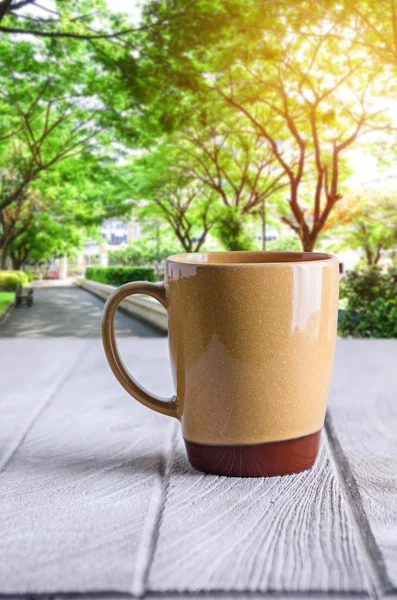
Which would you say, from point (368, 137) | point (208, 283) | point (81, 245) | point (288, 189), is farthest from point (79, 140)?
point (208, 283)

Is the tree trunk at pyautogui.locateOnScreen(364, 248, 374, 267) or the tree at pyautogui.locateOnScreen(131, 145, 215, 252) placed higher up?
the tree at pyautogui.locateOnScreen(131, 145, 215, 252)

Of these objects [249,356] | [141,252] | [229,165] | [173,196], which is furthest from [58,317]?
[249,356]

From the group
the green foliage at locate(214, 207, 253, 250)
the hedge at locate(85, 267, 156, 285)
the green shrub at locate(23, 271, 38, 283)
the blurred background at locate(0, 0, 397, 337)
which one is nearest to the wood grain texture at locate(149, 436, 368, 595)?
the blurred background at locate(0, 0, 397, 337)

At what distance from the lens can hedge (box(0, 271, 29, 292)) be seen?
2707mm

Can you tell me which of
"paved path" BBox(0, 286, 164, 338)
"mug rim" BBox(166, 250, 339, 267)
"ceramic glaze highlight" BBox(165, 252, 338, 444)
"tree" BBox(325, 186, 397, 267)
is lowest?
"paved path" BBox(0, 286, 164, 338)

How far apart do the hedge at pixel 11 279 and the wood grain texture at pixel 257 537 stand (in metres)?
2.32

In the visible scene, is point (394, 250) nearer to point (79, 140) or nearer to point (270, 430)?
point (79, 140)

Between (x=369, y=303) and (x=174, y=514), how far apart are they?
2.61 metres

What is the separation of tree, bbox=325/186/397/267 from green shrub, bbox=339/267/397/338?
8cm

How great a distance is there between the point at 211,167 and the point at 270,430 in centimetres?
235

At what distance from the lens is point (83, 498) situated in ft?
1.61

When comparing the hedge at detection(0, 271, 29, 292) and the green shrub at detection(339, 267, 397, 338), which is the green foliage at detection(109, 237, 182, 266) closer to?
the hedge at detection(0, 271, 29, 292)

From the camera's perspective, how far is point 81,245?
287cm

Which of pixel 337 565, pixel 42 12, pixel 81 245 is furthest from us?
pixel 81 245
